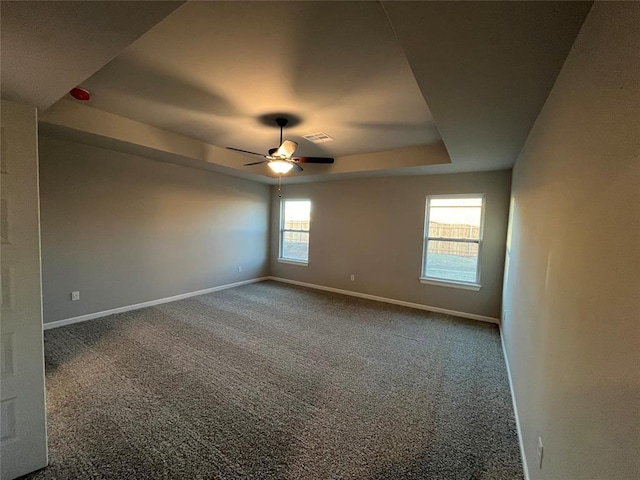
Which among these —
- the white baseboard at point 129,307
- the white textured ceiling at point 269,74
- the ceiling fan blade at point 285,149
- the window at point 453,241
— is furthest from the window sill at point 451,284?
the white baseboard at point 129,307

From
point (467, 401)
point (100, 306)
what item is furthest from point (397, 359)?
point (100, 306)

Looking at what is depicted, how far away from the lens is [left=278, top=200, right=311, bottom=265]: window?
6.39 m

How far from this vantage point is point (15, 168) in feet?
5.02

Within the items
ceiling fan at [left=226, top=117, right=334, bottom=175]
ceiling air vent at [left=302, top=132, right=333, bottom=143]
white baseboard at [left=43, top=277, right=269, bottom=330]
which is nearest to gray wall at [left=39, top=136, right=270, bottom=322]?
white baseboard at [left=43, top=277, right=269, bottom=330]

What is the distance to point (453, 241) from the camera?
4.69 meters

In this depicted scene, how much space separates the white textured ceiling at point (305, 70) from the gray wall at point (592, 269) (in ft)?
1.18

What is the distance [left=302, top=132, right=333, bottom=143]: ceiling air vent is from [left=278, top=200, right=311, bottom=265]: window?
2282 mm

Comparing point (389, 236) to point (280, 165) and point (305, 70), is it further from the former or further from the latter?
point (305, 70)

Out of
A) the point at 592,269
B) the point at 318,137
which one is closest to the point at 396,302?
the point at 318,137

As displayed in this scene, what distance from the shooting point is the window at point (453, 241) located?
14.8ft

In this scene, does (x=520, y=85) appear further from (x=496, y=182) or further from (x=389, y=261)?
(x=389, y=261)

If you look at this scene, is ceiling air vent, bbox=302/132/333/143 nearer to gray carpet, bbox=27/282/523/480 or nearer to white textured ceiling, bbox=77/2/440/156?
white textured ceiling, bbox=77/2/440/156

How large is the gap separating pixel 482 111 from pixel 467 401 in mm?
2413

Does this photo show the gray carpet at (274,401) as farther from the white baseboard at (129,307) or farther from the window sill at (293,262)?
the window sill at (293,262)
